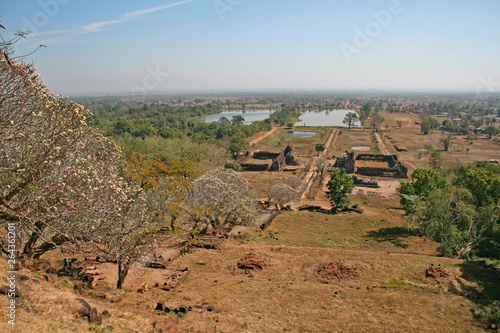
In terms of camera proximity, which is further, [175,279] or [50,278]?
[175,279]

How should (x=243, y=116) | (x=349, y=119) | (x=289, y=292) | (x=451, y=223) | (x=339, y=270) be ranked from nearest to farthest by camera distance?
(x=289, y=292) < (x=339, y=270) < (x=451, y=223) < (x=349, y=119) < (x=243, y=116)

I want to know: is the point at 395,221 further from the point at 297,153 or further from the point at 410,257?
the point at 297,153

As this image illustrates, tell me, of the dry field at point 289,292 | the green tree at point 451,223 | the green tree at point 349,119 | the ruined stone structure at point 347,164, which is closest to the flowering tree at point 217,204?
the dry field at point 289,292

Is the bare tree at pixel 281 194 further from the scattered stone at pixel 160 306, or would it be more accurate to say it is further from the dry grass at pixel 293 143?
the dry grass at pixel 293 143

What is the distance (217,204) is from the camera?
57.2 feet

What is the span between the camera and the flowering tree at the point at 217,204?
55.5 ft

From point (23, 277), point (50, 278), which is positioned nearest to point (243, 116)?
point (50, 278)

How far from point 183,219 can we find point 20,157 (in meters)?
10.2

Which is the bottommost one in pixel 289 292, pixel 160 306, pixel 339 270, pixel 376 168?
pixel 376 168

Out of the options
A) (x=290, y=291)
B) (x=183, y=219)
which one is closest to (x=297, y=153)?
(x=183, y=219)

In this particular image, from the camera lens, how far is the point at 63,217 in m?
7.35

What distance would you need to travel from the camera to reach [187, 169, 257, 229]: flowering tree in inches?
666

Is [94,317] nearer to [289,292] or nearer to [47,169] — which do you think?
[47,169]

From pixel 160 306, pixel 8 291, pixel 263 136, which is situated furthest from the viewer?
pixel 263 136
